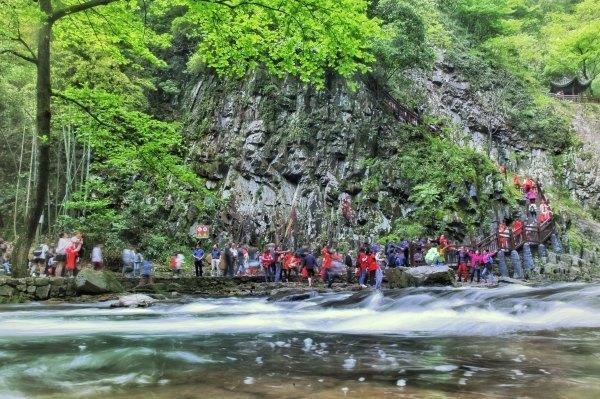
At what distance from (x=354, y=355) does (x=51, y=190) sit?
26671 millimetres

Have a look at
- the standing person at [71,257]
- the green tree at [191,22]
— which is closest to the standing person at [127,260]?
the standing person at [71,257]

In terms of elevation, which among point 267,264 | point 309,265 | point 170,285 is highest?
point 267,264

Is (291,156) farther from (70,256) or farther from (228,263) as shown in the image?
(70,256)

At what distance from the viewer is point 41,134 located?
11602 millimetres

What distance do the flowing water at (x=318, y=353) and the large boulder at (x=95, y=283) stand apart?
403 cm

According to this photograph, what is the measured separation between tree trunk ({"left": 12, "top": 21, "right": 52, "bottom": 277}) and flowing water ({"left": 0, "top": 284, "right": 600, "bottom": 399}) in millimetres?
3408

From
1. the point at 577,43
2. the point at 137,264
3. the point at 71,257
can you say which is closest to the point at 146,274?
the point at 71,257

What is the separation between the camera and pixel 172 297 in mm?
14203

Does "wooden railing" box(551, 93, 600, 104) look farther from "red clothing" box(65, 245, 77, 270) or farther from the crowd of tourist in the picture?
"red clothing" box(65, 245, 77, 270)

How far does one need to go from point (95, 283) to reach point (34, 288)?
5.11ft

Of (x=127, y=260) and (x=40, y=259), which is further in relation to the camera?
(x=127, y=260)

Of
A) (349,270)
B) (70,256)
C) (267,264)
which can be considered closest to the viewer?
(70,256)

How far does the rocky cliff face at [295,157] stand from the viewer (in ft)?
Answer: 74.7

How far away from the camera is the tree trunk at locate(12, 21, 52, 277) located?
11617mm
